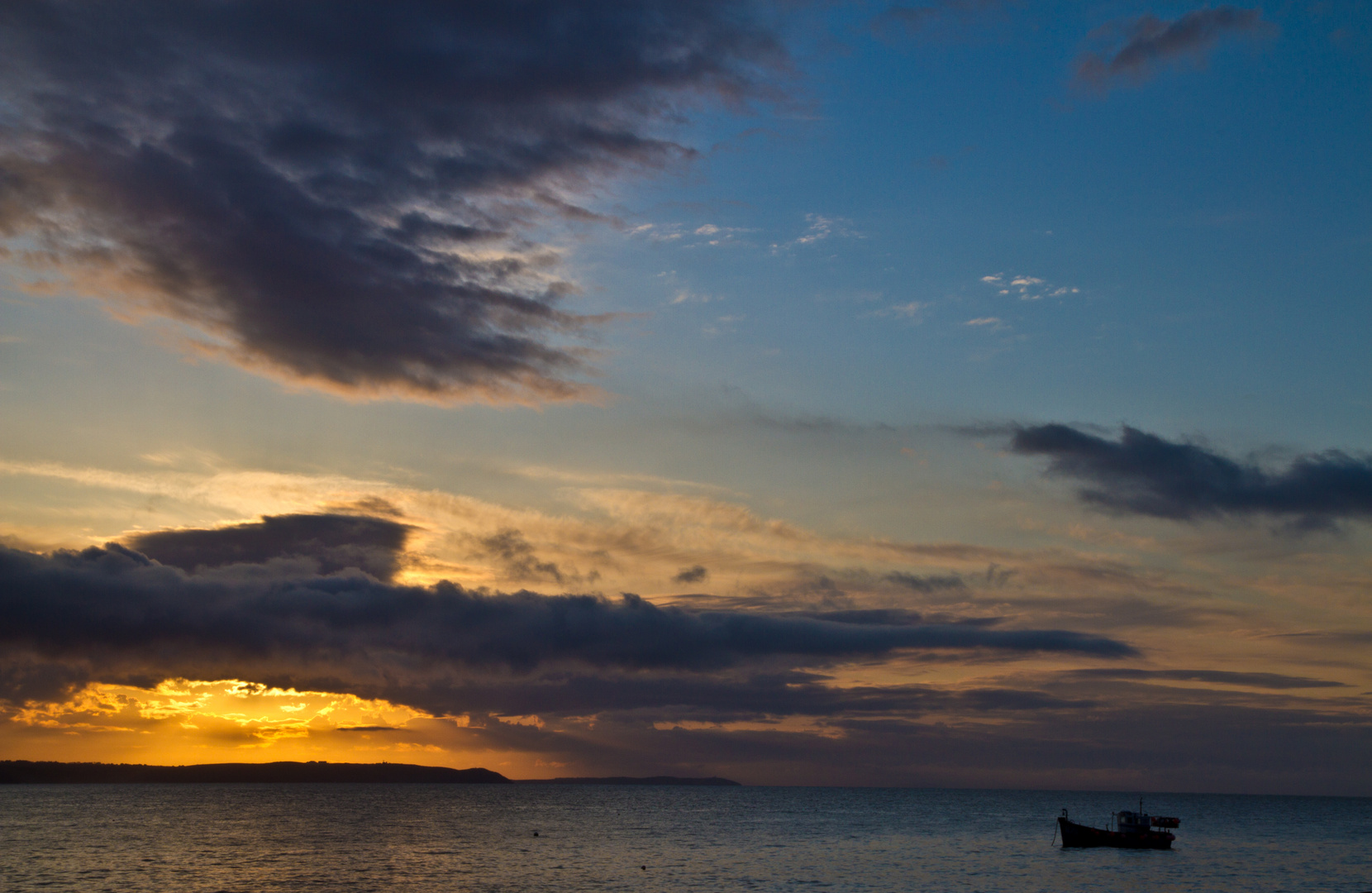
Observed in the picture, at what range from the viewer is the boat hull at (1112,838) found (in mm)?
121812

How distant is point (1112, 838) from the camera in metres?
123

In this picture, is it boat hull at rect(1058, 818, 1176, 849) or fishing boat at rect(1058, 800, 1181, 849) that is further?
boat hull at rect(1058, 818, 1176, 849)

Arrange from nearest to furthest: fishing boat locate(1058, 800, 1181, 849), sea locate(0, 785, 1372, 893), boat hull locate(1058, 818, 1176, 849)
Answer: sea locate(0, 785, 1372, 893) < fishing boat locate(1058, 800, 1181, 849) < boat hull locate(1058, 818, 1176, 849)

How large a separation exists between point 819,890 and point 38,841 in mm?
117692

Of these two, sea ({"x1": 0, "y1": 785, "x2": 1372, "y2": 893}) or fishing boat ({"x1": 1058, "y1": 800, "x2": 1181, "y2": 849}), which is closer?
sea ({"x1": 0, "y1": 785, "x2": 1372, "y2": 893})

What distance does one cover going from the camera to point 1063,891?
90500mm

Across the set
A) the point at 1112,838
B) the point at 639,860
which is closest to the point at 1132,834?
the point at 1112,838

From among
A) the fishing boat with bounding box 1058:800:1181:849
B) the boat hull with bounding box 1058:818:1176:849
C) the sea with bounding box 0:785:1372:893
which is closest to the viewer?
the sea with bounding box 0:785:1372:893

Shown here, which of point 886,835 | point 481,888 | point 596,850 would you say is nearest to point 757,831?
point 886,835

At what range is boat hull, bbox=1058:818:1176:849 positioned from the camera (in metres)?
122

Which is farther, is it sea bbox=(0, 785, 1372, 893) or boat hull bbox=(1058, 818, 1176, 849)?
boat hull bbox=(1058, 818, 1176, 849)

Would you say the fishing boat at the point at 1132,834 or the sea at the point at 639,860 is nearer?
the sea at the point at 639,860

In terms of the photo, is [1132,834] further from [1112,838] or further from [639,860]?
[639,860]

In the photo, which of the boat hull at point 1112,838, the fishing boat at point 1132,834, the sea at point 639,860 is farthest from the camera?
the boat hull at point 1112,838
